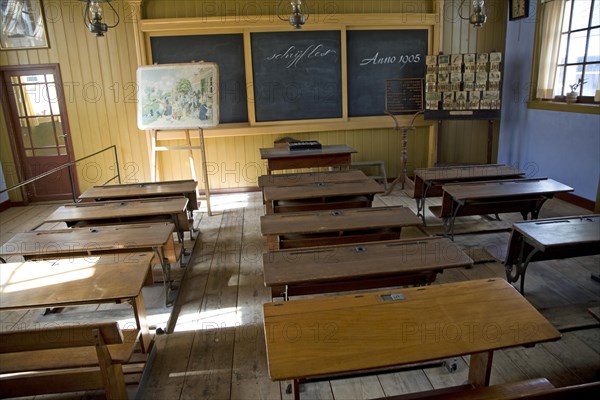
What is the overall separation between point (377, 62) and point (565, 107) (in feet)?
7.93

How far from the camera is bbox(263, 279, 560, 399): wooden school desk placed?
1.31 metres

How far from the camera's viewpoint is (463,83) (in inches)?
219

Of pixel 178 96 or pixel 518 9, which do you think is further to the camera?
pixel 518 9

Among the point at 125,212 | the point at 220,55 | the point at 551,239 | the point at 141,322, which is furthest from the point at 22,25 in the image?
the point at 551,239

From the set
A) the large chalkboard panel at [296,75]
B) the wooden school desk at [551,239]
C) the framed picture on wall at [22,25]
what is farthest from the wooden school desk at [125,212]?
the framed picture on wall at [22,25]

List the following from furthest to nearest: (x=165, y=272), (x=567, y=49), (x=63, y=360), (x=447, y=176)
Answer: (x=567, y=49)
(x=447, y=176)
(x=165, y=272)
(x=63, y=360)

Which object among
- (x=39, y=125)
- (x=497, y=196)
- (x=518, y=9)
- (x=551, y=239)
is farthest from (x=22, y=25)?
(x=518, y=9)

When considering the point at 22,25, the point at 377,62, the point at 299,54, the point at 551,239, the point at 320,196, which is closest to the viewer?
the point at 551,239

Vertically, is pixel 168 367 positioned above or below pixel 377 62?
below

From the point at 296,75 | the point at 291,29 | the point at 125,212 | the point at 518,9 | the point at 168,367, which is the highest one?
the point at 518,9

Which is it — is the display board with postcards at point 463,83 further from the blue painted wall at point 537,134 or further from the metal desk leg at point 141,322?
the metal desk leg at point 141,322

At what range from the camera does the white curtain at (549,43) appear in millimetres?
4992

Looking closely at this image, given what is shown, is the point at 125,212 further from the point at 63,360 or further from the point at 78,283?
the point at 63,360

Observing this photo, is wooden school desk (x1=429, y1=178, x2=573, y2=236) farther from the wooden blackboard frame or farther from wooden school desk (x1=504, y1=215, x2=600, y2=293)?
the wooden blackboard frame
